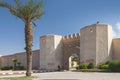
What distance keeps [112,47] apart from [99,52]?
242 cm

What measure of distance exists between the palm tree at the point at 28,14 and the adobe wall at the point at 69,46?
25188 millimetres

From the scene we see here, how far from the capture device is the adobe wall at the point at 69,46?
48.8m

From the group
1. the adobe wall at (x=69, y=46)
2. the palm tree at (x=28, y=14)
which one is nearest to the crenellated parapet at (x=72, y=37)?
the adobe wall at (x=69, y=46)

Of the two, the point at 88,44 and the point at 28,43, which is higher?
the point at 88,44

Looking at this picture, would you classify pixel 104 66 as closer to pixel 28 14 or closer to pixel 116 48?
pixel 116 48

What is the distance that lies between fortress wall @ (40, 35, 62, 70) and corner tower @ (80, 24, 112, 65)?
10.1 metres

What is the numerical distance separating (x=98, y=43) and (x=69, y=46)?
1090cm

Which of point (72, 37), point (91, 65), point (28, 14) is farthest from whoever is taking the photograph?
point (72, 37)

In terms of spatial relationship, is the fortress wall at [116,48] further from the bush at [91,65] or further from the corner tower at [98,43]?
the bush at [91,65]

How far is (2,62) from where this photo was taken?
7188 centimetres

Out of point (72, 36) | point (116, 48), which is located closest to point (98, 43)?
point (116, 48)

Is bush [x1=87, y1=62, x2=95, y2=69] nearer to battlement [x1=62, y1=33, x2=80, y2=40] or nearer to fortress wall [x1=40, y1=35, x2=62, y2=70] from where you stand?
battlement [x1=62, y1=33, x2=80, y2=40]

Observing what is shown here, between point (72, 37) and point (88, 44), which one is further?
point (72, 37)

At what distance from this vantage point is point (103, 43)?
40062 mm
